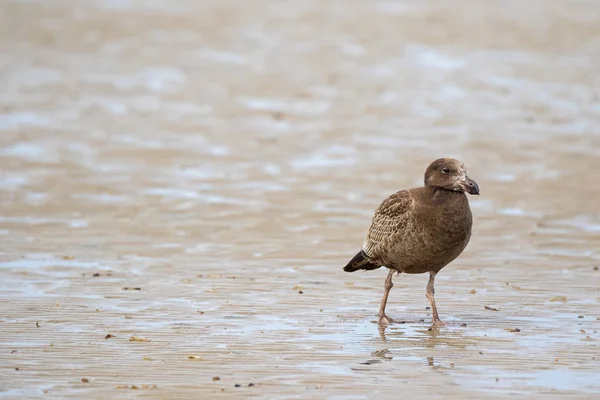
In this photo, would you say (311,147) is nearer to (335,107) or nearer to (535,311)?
(335,107)

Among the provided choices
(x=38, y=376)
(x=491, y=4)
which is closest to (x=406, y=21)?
(x=491, y=4)

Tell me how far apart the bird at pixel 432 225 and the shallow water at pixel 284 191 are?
496mm

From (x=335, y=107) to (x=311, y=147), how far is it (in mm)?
2420

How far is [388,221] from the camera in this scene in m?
10.5

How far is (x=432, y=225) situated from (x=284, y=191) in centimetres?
606

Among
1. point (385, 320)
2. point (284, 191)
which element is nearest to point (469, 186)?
point (385, 320)

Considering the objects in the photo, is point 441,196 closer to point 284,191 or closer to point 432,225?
point 432,225

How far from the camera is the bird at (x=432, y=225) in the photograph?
993 centimetres

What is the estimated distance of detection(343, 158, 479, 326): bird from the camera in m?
9.93

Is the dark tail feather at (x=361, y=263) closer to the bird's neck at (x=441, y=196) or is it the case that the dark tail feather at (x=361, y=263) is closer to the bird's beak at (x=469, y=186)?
the bird's neck at (x=441, y=196)

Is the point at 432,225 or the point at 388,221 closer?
the point at 432,225

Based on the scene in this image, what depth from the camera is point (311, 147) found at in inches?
719

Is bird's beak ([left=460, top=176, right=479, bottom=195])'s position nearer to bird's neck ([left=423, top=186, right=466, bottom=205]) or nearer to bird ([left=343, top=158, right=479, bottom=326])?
bird ([left=343, top=158, right=479, bottom=326])

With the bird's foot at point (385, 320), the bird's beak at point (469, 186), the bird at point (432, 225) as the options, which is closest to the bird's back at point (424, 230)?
the bird at point (432, 225)
